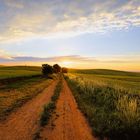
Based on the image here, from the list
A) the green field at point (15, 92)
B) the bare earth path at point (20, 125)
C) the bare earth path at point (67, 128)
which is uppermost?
the bare earth path at point (67, 128)

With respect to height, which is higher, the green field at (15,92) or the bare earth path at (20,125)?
the bare earth path at (20,125)

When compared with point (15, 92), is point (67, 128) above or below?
above

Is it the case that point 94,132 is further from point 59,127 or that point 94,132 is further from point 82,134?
point 59,127

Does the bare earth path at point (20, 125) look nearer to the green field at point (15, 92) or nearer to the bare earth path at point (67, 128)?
the bare earth path at point (67, 128)

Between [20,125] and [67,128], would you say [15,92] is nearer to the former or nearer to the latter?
[20,125]

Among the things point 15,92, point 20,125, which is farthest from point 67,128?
point 15,92

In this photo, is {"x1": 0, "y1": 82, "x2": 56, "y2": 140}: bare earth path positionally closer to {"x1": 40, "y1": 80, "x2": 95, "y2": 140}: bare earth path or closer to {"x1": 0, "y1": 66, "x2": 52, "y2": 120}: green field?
{"x1": 40, "y1": 80, "x2": 95, "y2": 140}: bare earth path

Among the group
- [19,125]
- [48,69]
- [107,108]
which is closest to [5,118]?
[19,125]

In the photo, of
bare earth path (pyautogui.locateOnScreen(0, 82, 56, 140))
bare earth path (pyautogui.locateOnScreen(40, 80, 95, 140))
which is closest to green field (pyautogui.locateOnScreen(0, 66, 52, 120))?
bare earth path (pyautogui.locateOnScreen(0, 82, 56, 140))

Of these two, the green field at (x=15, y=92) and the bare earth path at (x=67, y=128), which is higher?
the bare earth path at (x=67, y=128)

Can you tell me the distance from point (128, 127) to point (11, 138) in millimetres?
5197

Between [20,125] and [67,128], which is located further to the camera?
[20,125]

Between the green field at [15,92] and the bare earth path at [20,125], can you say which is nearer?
the bare earth path at [20,125]

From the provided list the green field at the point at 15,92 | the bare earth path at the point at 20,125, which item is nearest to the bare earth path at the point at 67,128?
the bare earth path at the point at 20,125
